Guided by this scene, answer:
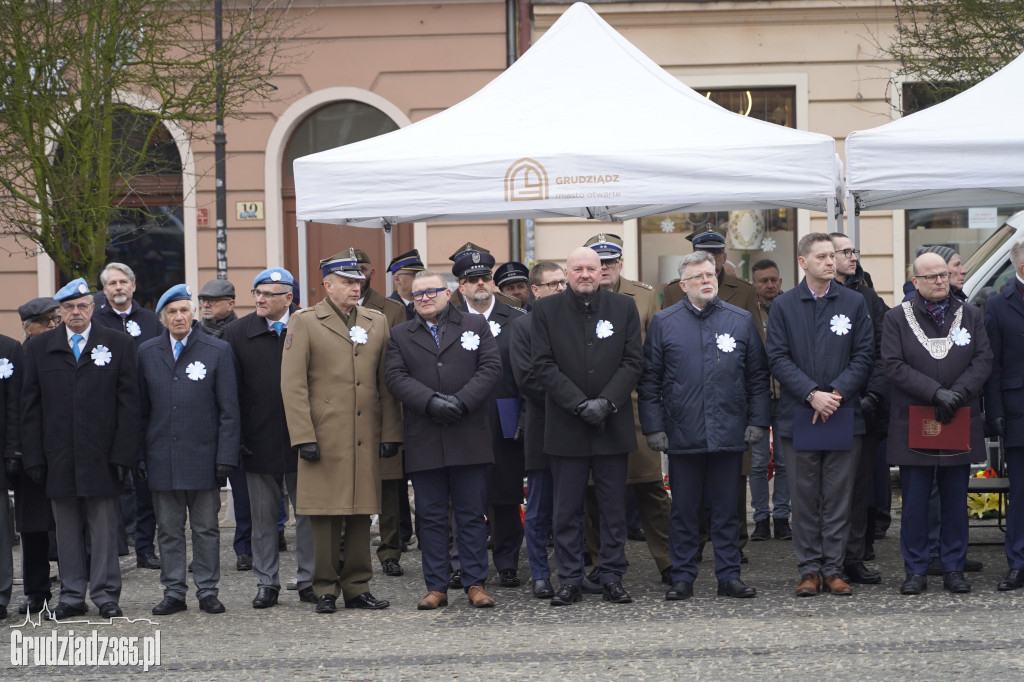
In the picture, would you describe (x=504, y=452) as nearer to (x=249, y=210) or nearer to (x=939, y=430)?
(x=939, y=430)

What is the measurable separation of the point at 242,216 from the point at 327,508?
29.9 feet

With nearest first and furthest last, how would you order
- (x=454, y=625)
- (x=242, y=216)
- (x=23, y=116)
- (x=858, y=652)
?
(x=858, y=652) → (x=454, y=625) → (x=23, y=116) → (x=242, y=216)

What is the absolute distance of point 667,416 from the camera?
25.6ft

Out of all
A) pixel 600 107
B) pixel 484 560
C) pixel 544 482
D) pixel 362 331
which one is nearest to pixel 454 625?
pixel 484 560

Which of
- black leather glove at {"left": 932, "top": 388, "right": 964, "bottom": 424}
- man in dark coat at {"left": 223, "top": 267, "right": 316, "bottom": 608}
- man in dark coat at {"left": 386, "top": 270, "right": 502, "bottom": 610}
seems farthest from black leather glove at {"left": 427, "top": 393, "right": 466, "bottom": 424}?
black leather glove at {"left": 932, "top": 388, "right": 964, "bottom": 424}

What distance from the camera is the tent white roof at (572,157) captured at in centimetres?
852

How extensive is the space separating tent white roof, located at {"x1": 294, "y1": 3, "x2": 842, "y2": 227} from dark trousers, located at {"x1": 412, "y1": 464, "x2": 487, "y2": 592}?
190 cm

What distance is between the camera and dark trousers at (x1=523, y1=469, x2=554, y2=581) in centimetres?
806

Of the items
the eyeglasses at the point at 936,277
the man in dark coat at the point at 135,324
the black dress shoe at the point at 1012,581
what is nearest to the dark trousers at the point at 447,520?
the man in dark coat at the point at 135,324

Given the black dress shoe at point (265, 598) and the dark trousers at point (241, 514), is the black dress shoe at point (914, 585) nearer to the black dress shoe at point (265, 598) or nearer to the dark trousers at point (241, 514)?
the black dress shoe at point (265, 598)

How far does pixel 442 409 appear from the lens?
298 inches

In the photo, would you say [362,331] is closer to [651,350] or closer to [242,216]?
[651,350]

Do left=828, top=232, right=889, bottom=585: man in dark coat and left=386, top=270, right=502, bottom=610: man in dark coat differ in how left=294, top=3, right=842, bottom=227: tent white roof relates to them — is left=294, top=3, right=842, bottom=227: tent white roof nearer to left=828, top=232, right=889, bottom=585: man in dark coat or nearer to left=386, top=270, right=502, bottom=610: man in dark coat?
left=828, top=232, right=889, bottom=585: man in dark coat

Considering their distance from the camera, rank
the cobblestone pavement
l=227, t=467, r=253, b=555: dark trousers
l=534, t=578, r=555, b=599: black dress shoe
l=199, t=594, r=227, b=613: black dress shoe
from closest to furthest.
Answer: the cobblestone pavement
l=199, t=594, r=227, b=613: black dress shoe
l=534, t=578, r=555, b=599: black dress shoe
l=227, t=467, r=253, b=555: dark trousers
